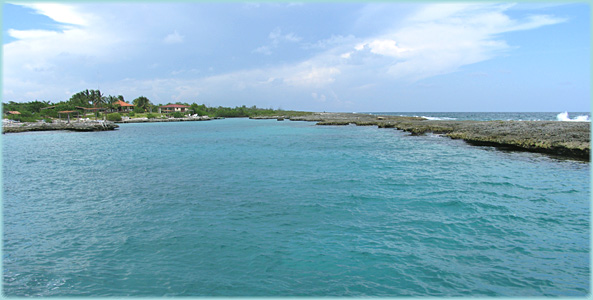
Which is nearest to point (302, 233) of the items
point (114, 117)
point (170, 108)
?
point (114, 117)

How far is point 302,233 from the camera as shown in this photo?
12.0 meters

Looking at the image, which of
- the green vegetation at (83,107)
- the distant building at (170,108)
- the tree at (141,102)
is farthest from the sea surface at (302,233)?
the distant building at (170,108)

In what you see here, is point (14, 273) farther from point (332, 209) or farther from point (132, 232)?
point (332, 209)

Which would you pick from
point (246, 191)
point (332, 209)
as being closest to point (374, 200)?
point (332, 209)

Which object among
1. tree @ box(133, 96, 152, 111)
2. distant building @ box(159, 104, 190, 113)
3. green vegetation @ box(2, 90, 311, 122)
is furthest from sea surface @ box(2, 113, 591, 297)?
distant building @ box(159, 104, 190, 113)

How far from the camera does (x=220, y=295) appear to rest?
8156 mm

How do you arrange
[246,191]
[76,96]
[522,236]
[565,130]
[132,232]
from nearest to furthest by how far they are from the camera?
→ [522,236], [132,232], [246,191], [565,130], [76,96]

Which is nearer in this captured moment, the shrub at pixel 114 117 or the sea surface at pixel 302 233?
the sea surface at pixel 302 233

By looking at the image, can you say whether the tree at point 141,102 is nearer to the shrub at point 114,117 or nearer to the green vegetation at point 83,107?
the green vegetation at point 83,107

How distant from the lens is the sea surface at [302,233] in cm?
863

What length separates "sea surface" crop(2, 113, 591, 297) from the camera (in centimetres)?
863

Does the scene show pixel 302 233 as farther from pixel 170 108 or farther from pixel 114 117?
pixel 170 108

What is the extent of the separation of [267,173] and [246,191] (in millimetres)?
5492

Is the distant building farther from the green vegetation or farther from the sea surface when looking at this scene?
the sea surface
